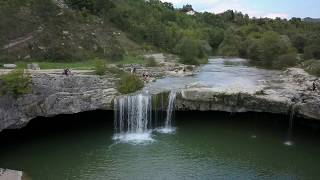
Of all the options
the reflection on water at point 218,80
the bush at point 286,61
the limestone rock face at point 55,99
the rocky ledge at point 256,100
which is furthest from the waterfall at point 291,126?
the bush at point 286,61

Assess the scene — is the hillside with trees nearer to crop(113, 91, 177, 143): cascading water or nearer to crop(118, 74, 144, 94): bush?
crop(118, 74, 144, 94): bush

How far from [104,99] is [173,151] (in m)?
6.80

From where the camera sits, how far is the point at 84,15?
182ft

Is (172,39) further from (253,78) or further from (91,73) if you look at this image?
(91,73)

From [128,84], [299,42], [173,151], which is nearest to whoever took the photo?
[173,151]

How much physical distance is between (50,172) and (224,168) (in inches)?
406

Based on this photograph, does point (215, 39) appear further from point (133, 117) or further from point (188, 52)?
point (133, 117)

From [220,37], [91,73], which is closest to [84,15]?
[91,73]

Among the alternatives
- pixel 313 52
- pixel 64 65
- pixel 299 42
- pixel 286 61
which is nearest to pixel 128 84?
pixel 64 65

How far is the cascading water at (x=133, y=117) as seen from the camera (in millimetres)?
30853

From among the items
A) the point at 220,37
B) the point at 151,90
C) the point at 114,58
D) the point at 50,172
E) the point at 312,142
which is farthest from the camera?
the point at 220,37

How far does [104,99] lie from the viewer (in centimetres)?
3055

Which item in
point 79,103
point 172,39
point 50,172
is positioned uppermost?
point 172,39

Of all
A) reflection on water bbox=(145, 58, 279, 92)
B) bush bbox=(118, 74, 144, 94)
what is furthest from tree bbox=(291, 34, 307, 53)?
bush bbox=(118, 74, 144, 94)
